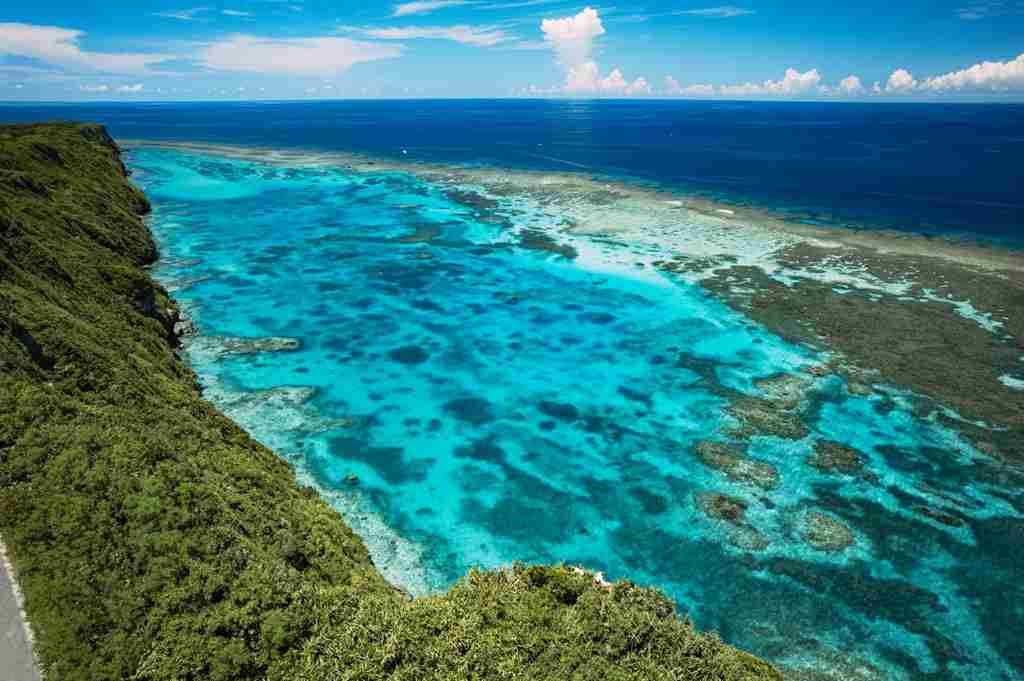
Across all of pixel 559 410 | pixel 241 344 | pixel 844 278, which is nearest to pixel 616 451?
pixel 559 410

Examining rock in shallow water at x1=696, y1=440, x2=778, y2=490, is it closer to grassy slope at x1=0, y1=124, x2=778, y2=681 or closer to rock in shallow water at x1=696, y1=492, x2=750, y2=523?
rock in shallow water at x1=696, y1=492, x2=750, y2=523

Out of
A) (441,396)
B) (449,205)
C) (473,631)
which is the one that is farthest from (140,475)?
(449,205)

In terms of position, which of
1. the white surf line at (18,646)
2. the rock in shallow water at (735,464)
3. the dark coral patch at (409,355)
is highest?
the white surf line at (18,646)

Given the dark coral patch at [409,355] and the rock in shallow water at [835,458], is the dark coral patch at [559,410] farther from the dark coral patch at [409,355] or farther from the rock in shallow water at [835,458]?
the rock in shallow water at [835,458]

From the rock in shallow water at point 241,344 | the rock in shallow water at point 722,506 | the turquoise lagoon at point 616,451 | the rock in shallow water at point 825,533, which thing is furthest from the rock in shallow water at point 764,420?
the rock in shallow water at point 241,344

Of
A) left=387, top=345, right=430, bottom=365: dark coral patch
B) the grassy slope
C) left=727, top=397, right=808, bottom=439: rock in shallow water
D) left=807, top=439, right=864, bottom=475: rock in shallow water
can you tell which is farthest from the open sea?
the grassy slope

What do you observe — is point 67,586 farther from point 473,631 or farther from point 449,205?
point 449,205

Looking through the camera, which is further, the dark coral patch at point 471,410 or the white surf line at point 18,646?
the dark coral patch at point 471,410
